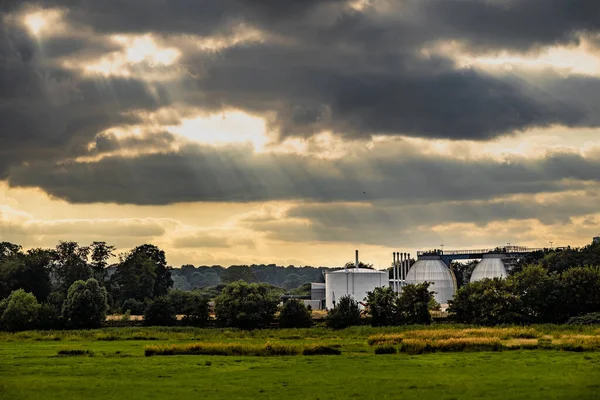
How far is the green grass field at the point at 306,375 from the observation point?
169ft

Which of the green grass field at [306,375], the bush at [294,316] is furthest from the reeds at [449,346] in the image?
the bush at [294,316]

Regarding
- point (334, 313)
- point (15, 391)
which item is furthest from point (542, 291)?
point (15, 391)

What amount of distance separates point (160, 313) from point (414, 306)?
4748 centimetres

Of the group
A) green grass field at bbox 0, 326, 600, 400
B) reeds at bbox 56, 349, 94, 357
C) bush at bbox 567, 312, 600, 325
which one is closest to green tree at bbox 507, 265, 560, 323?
bush at bbox 567, 312, 600, 325

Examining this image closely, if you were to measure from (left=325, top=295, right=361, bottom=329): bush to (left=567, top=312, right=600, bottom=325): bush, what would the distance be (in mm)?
35571

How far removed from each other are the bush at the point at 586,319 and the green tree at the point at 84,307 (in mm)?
79285

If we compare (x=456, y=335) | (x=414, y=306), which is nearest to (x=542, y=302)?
(x=414, y=306)

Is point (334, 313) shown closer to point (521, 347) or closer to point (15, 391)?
point (521, 347)

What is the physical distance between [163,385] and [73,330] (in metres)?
88.0

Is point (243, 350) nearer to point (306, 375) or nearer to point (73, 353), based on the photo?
point (73, 353)

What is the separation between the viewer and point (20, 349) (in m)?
95.6

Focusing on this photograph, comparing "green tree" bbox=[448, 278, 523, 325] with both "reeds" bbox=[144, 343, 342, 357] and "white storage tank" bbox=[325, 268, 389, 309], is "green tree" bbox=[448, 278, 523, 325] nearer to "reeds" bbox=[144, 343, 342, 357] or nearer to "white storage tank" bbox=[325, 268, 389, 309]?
"white storage tank" bbox=[325, 268, 389, 309]

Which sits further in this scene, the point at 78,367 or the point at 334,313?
the point at 334,313

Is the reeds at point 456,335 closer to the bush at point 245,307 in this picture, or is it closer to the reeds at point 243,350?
the reeds at point 243,350
